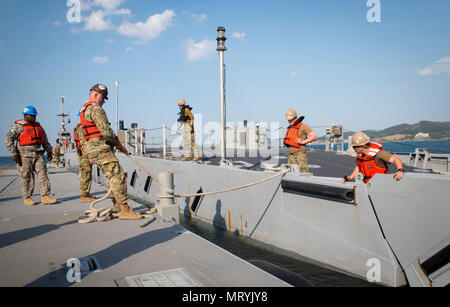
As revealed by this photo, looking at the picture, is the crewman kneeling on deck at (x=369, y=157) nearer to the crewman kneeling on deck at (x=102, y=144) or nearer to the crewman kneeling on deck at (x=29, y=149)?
the crewman kneeling on deck at (x=102, y=144)

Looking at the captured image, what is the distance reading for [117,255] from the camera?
3.30 metres

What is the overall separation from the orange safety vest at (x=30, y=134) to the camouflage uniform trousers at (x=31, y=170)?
222 mm

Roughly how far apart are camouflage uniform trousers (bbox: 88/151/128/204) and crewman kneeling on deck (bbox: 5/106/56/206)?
2217mm

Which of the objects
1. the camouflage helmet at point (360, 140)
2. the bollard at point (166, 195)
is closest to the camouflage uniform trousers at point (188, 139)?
the bollard at point (166, 195)

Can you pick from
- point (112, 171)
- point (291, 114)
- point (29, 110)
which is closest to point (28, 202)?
point (29, 110)

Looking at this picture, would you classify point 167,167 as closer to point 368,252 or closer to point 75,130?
point 75,130

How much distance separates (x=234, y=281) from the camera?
257 cm

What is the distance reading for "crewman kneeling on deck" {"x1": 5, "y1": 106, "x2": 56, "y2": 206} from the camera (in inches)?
238

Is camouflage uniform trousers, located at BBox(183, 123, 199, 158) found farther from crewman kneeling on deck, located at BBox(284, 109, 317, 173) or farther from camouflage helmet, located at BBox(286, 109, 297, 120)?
crewman kneeling on deck, located at BBox(284, 109, 317, 173)

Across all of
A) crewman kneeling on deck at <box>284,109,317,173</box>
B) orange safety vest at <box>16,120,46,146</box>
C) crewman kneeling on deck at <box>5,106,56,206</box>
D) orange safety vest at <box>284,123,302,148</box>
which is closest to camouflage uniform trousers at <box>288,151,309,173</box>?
crewman kneeling on deck at <box>284,109,317,173</box>

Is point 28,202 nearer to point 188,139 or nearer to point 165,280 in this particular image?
point 188,139
